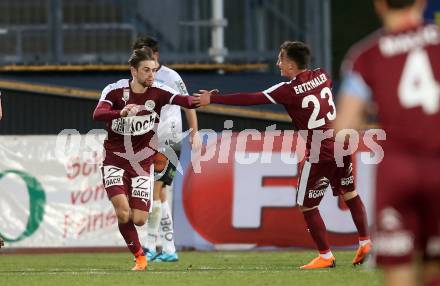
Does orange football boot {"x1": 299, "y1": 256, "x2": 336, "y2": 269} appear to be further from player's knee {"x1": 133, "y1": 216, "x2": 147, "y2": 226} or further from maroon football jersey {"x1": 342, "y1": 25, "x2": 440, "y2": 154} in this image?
maroon football jersey {"x1": 342, "y1": 25, "x2": 440, "y2": 154}

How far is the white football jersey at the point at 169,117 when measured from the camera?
1279 centimetres

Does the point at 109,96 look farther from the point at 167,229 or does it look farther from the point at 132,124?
the point at 167,229

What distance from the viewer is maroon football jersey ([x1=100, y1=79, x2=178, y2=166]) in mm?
11008

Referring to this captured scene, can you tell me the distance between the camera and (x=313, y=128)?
11.1 meters

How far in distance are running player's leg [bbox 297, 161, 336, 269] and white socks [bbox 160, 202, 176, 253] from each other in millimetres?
2012

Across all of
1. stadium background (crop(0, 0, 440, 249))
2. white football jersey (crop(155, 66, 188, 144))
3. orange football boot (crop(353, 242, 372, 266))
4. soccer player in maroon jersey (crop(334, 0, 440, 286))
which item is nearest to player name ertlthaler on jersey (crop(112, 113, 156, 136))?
white football jersey (crop(155, 66, 188, 144))

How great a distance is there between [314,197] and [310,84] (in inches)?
40.4

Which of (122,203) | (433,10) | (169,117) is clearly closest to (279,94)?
(122,203)

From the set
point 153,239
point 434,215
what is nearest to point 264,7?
point 153,239

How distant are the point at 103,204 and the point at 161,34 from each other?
16.8 feet

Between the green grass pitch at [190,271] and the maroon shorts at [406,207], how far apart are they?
3.89 m

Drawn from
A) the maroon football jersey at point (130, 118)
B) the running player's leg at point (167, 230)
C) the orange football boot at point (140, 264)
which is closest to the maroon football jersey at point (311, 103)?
the maroon football jersey at point (130, 118)

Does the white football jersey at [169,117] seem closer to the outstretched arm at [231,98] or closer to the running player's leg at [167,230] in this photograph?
the running player's leg at [167,230]

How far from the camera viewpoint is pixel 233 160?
14773mm
